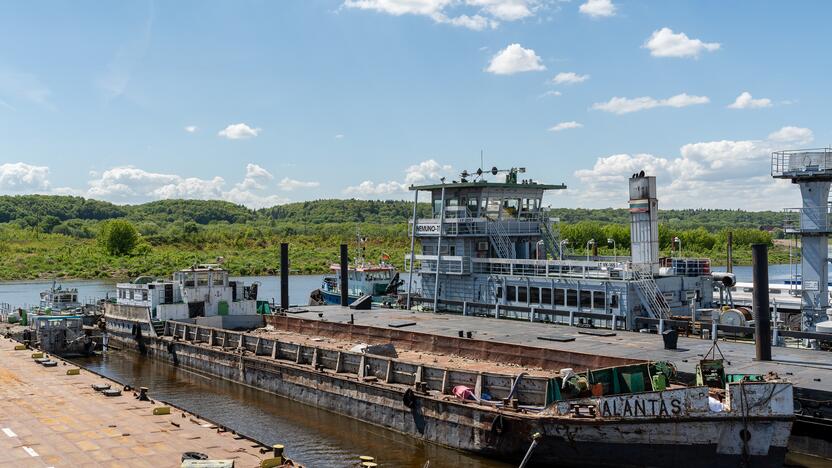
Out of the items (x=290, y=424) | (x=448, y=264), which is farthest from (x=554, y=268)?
(x=290, y=424)

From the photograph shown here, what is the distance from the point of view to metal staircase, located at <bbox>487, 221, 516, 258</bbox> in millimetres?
38656

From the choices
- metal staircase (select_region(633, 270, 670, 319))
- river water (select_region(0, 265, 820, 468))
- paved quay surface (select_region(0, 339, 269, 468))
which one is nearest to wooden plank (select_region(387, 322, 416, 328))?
river water (select_region(0, 265, 820, 468))

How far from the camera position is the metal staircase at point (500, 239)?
38.7m

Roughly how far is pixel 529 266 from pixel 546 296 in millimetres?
2479

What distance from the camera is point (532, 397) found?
19859 millimetres

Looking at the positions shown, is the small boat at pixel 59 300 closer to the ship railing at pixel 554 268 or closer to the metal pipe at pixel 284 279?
the metal pipe at pixel 284 279

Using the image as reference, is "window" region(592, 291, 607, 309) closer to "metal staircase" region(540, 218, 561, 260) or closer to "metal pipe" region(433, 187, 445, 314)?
"metal staircase" region(540, 218, 561, 260)

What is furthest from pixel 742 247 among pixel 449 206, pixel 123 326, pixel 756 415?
pixel 756 415

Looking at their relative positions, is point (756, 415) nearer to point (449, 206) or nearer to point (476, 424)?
point (476, 424)

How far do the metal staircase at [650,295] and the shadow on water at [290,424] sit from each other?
579 inches

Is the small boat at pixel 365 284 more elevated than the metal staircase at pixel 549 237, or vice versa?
the metal staircase at pixel 549 237

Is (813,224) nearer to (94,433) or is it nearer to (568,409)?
(568,409)

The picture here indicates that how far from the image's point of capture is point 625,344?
26.1m

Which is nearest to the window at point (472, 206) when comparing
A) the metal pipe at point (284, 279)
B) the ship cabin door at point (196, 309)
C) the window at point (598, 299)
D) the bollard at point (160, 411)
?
the window at point (598, 299)
